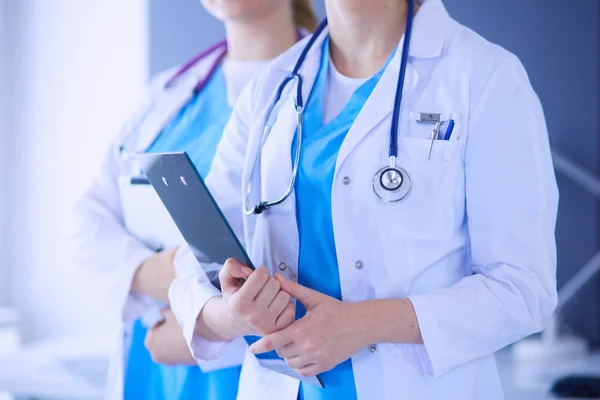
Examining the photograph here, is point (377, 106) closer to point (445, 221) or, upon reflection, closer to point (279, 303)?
point (445, 221)

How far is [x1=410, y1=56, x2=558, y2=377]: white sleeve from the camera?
3.18 ft

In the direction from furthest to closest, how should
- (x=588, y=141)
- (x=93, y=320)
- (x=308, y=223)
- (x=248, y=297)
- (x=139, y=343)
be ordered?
(x=93, y=320) → (x=588, y=141) → (x=139, y=343) → (x=308, y=223) → (x=248, y=297)

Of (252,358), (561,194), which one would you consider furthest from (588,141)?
(252,358)

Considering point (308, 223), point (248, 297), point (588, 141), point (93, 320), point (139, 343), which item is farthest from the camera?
point (93, 320)

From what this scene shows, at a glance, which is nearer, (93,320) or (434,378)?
(434,378)

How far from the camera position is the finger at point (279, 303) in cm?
96

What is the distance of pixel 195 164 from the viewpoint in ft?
4.74

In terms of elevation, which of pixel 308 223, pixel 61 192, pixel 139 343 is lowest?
pixel 61 192

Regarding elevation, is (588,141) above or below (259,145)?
below

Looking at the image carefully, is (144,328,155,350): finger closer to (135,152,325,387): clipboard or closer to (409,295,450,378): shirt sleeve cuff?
(135,152,325,387): clipboard

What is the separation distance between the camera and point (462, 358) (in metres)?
0.99

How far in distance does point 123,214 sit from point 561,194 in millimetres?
1649

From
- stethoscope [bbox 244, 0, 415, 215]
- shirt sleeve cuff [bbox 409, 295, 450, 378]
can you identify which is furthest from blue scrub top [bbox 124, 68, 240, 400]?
shirt sleeve cuff [bbox 409, 295, 450, 378]

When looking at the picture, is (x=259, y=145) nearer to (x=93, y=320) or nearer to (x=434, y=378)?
(x=434, y=378)
